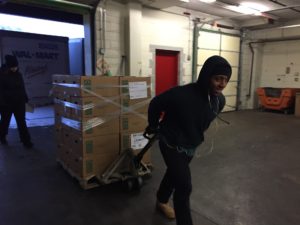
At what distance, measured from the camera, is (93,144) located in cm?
275

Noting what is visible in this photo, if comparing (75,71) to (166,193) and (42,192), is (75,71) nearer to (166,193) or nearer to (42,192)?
(42,192)

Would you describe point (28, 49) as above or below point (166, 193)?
above

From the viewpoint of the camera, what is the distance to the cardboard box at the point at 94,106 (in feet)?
8.69

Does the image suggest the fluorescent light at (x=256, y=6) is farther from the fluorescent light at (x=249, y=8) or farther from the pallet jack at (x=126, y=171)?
the pallet jack at (x=126, y=171)

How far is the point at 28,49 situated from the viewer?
27.8ft

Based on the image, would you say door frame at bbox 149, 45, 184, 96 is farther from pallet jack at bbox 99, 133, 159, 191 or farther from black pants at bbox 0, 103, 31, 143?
pallet jack at bbox 99, 133, 159, 191

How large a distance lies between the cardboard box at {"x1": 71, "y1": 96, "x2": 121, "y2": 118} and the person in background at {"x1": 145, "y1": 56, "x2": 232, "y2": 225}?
3.04 ft

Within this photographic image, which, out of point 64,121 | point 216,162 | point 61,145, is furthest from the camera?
point 216,162

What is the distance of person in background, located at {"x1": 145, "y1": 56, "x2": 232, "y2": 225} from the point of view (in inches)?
70.9

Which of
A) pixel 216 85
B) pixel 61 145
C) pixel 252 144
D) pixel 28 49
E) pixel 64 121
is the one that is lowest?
pixel 252 144

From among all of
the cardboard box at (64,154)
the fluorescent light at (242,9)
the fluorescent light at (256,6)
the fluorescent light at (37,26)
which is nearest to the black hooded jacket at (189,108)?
the cardboard box at (64,154)

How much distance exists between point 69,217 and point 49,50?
7.77m

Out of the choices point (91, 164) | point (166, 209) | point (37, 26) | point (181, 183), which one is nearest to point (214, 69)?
point (181, 183)

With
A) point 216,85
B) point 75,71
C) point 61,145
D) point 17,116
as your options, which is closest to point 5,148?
point 17,116
